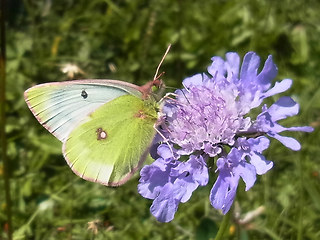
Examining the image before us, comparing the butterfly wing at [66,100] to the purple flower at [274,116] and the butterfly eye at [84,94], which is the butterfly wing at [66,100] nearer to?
the butterfly eye at [84,94]

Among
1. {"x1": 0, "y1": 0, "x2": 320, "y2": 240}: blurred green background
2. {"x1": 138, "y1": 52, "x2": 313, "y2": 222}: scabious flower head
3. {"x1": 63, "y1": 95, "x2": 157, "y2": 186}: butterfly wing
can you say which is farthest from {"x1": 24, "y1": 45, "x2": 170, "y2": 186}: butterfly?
{"x1": 0, "y1": 0, "x2": 320, "y2": 240}: blurred green background

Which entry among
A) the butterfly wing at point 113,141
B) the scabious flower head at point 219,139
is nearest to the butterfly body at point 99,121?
the butterfly wing at point 113,141

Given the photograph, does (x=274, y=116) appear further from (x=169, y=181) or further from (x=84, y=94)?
(x=84, y=94)

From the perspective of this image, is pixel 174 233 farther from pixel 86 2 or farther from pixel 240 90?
pixel 86 2

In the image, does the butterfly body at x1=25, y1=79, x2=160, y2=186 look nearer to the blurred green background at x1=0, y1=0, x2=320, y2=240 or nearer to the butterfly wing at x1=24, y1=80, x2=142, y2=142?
the butterfly wing at x1=24, y1=80, x2=142, y2=142

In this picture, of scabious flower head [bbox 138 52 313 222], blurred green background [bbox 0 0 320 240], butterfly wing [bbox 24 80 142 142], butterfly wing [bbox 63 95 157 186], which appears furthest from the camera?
→ blurred green background [bbox 0 0 320 240]

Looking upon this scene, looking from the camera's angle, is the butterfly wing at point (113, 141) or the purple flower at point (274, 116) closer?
the purple flower at point (274, 116)
